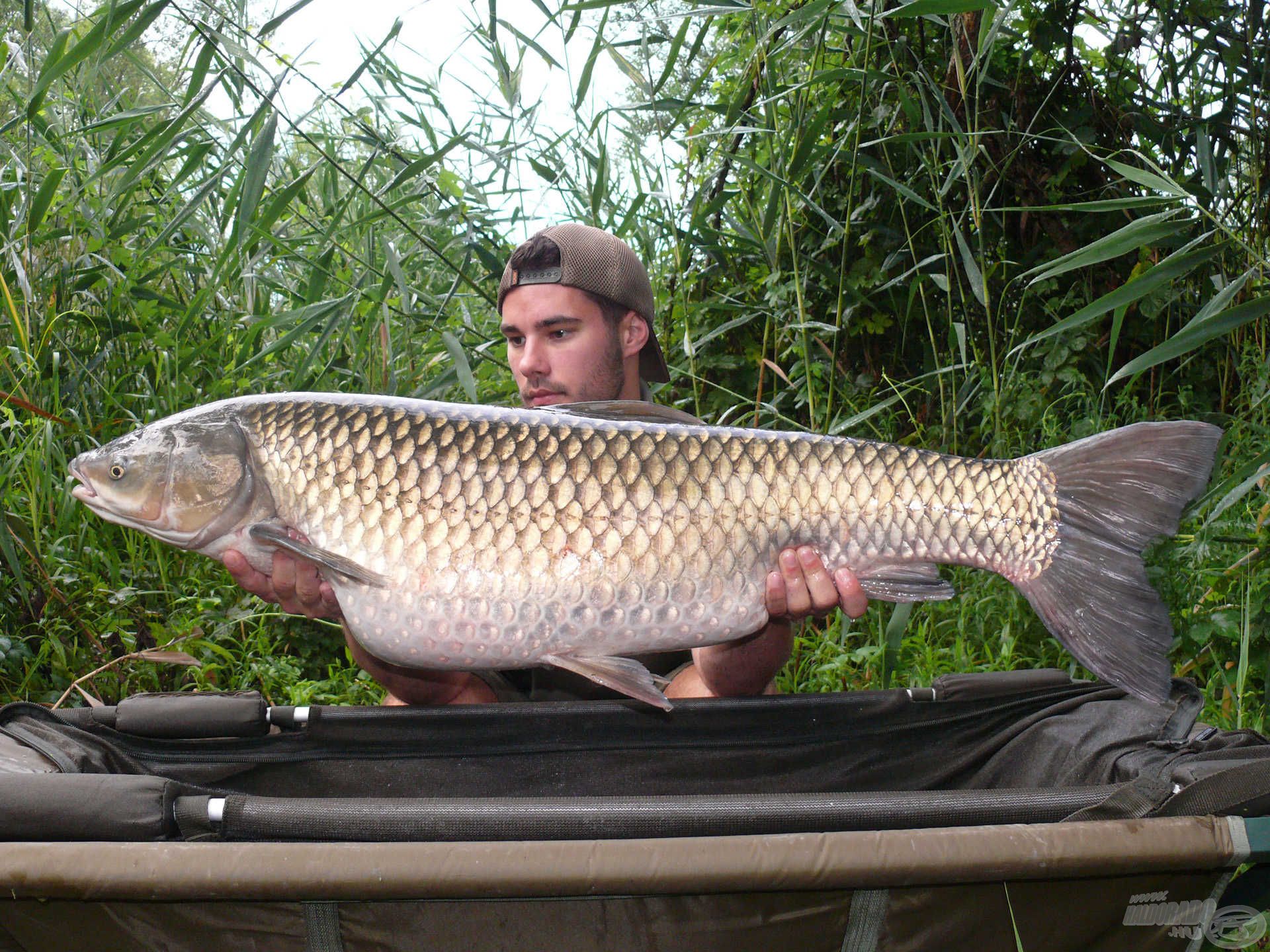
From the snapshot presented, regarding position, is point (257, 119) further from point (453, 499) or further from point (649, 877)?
point (649, 877)

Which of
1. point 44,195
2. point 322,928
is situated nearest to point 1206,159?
point 322,928

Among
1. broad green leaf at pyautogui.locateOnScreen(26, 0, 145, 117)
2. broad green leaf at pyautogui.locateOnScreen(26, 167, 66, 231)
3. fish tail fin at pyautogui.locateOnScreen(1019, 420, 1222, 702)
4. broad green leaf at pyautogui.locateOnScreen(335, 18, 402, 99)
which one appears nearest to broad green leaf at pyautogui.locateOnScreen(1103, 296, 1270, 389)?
fish tail fin at pyautogui.locateOnScreen(1019, 420, 1222, 702)

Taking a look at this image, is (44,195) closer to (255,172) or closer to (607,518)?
(255,172)

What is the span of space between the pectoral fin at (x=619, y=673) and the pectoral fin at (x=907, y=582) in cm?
30

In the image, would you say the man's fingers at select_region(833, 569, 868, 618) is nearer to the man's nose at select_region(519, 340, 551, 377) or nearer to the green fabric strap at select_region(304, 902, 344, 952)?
the green fabric strap at select_region(304, 902, 344, 952)

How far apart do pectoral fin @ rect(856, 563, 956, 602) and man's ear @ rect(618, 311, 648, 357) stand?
93 centimetres

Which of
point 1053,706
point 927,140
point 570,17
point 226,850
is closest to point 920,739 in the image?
point 1053,706

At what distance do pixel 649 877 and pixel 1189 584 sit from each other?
1.53 m

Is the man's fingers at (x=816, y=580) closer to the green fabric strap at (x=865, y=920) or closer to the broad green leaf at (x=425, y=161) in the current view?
the green fabric strap at (x=865, y=920)

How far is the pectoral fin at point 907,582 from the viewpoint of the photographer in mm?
1407

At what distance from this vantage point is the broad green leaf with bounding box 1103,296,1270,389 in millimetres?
1725

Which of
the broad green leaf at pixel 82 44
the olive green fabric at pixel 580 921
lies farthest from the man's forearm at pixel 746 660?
the broad green leaf at pixel 82 44

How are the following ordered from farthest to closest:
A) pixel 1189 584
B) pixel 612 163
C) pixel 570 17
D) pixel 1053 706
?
pixel 612 163
pixel 570 17
pixel 1189 584
pixel 1053 706

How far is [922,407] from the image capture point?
332cm
